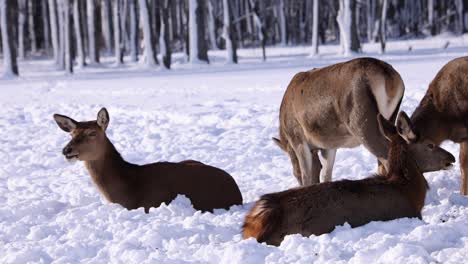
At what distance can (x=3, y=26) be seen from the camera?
3528 cm

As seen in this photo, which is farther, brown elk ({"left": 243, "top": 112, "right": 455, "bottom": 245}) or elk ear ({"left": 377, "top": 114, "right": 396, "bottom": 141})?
elk ear ({"left": 377, "top": 114, "right": 396, "bottom": 141})

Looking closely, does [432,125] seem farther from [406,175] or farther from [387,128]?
[406,175]

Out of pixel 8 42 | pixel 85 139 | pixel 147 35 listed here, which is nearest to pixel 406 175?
pixel 85 139

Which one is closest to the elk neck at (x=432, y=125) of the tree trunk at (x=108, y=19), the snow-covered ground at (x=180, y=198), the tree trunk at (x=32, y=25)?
the snow-covered ground at (x=180, y=198)

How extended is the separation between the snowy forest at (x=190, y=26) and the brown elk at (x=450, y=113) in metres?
26.9

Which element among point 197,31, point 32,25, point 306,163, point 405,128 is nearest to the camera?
point 405,128

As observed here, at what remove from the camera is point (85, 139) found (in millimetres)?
9047

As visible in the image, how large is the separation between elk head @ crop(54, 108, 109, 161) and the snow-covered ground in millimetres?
575

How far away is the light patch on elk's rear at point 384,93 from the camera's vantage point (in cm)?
820

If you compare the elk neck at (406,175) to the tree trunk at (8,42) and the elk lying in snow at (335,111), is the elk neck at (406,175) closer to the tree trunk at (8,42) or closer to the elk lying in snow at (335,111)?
the elk lying in snow at (335,111)

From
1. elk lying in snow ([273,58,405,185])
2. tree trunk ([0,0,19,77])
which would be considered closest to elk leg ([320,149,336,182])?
elk lying in snow ([273,58,405,185])

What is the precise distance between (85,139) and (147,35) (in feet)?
90.4

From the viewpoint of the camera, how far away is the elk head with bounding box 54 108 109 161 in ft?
29.5

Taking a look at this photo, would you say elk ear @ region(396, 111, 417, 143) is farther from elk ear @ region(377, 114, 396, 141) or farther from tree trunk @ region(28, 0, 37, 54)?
tree trunk @ region(28, 0, 37, 54)
